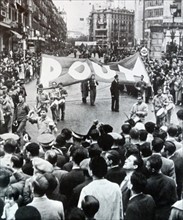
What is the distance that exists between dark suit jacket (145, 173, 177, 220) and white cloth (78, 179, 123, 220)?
37 cm

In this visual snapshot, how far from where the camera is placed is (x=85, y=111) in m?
8.72

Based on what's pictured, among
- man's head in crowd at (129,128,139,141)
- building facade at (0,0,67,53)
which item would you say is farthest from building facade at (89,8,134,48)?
man's head in crowd at (129,128,139,141)

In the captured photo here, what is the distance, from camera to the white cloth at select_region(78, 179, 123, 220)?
11.2 ft

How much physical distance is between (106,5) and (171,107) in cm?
223

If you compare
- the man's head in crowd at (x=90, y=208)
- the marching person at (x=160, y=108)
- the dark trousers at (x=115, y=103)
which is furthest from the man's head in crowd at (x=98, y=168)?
the dark trousers at (x=115, y=103)

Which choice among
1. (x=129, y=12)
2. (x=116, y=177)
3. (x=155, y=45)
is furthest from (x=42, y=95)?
(x=155, y=45)

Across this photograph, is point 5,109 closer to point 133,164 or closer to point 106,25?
point 106,25

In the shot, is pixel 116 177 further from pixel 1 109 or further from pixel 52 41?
pixel 52 41

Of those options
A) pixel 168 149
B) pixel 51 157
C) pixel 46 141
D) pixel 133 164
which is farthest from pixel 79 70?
pixel 133 164

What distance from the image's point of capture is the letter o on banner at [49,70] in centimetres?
780

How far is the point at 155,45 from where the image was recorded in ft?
88.8

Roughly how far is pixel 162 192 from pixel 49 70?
460cm

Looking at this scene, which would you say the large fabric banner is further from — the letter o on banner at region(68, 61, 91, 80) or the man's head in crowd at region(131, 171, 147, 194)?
the man's head in crowd at region(131, 171, 147, 194)

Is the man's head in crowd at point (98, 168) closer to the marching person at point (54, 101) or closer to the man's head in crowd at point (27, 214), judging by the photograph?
the man's head in crowd at point (27, 214)
